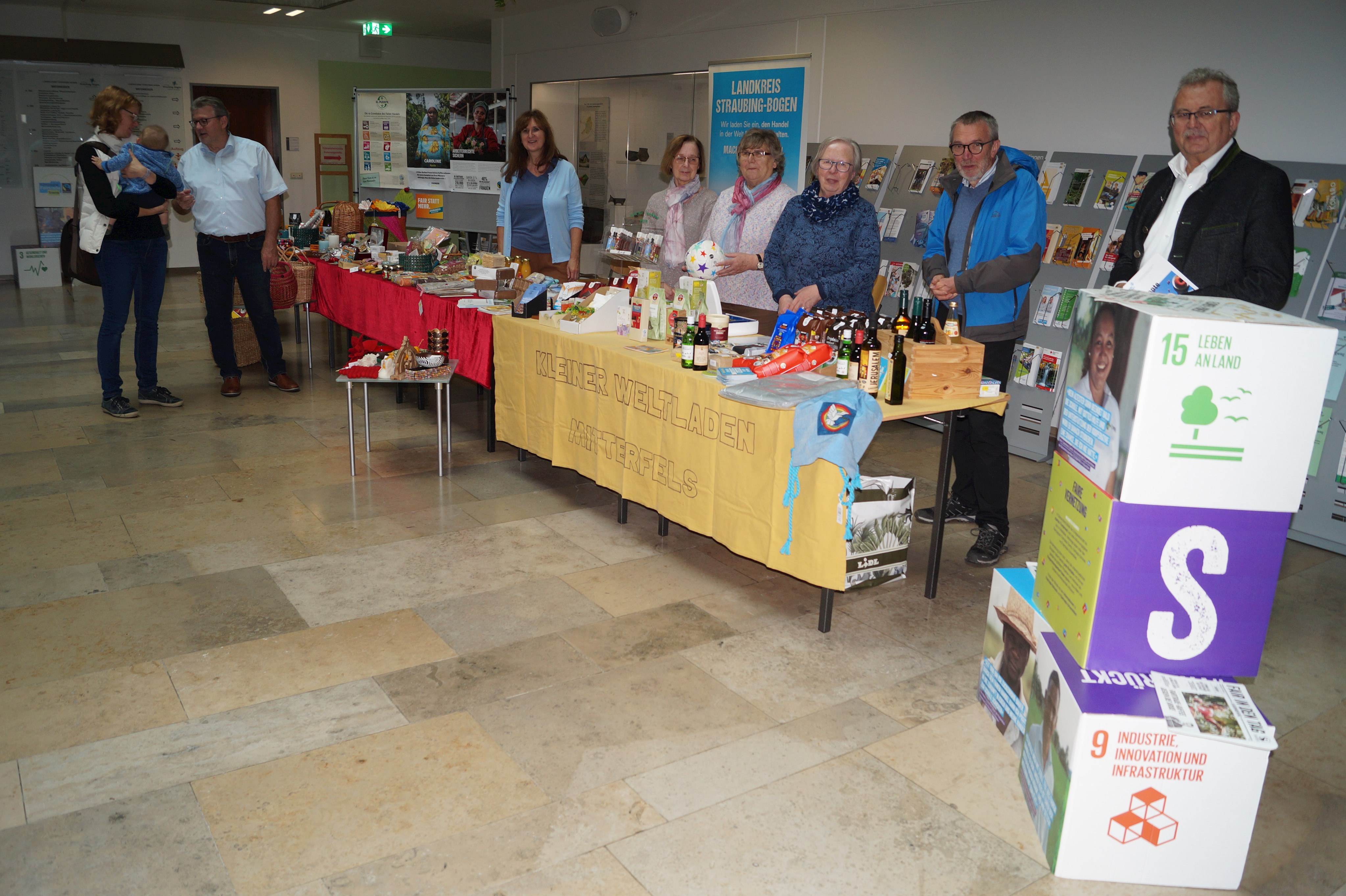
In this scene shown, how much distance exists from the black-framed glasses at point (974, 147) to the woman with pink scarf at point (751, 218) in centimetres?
97

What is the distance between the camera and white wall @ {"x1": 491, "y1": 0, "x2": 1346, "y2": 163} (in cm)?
457

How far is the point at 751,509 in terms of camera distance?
339 cm

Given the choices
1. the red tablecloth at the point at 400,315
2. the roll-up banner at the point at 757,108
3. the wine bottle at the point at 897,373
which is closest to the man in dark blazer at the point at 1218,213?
the wine bottle at the point at 897,373

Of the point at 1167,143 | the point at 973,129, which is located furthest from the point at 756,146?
the point at 1167,143

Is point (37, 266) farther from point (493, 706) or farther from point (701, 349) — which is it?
point (493, 706)

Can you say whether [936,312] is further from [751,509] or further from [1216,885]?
[1216,885]

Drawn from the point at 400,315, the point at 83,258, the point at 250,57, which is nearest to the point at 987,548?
the point at 400,315

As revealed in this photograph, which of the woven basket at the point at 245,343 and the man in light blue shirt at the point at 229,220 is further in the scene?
the woven basket at the point at 245,343

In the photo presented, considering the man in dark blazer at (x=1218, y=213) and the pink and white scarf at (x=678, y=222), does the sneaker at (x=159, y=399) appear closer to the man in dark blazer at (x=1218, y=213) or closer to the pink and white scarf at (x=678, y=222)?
the pink and white scarf at (x=678, y=222)

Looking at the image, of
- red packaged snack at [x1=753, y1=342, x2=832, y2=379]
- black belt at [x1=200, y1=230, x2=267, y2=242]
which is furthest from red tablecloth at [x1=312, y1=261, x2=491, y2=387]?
red packaged snack at [x1=753, y1=342, x2=832, y2=379]

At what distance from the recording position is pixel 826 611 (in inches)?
130

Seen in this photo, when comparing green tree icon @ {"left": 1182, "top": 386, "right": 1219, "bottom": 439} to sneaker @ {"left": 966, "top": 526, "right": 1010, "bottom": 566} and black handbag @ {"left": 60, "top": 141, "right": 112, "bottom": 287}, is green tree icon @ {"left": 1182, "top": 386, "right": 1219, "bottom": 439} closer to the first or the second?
sneaker @ {"left": 966, "top": 526, "right": 1010, "bottom": 566}

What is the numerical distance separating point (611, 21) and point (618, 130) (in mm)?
1000

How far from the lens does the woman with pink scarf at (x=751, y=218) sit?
452cm
